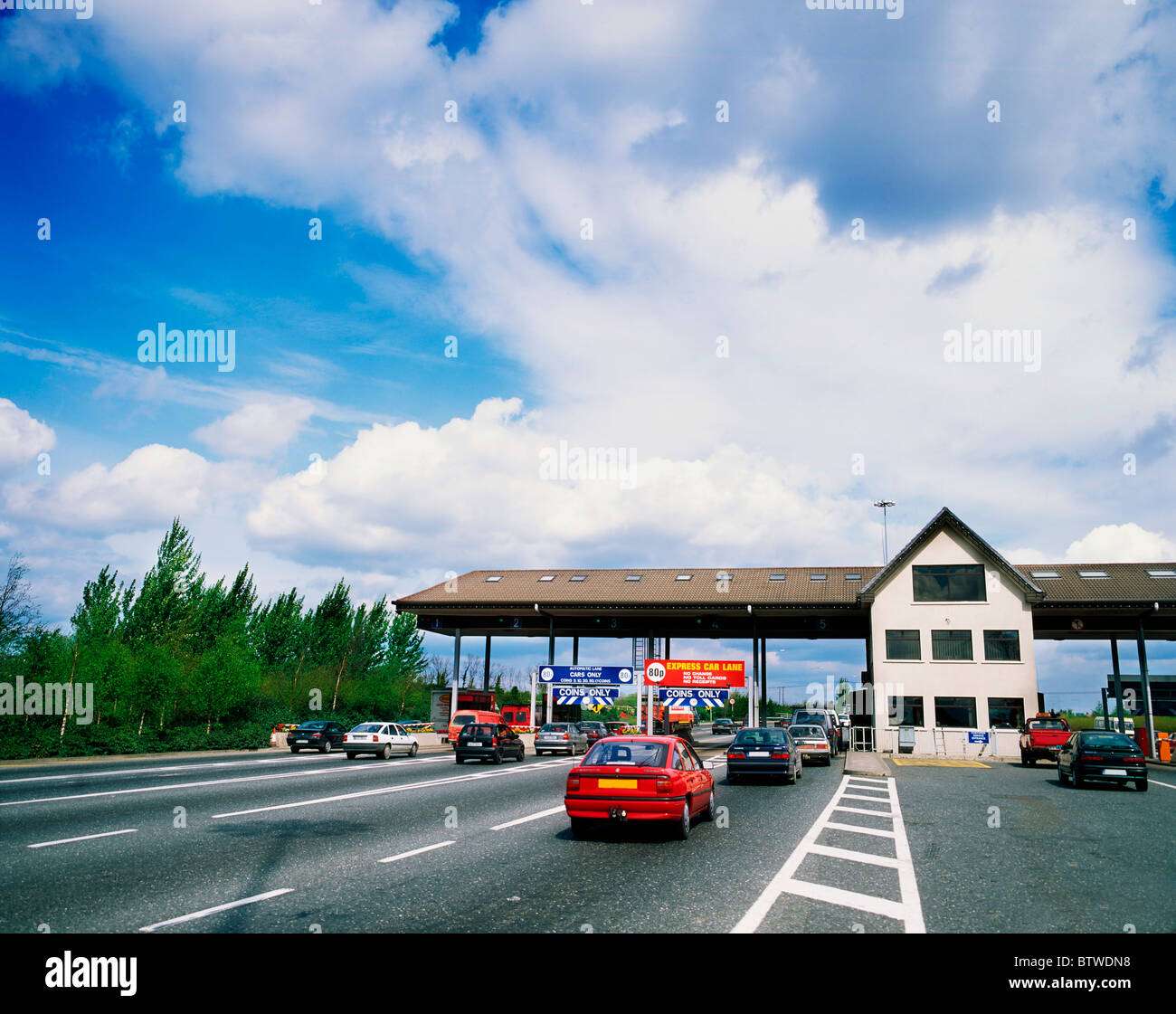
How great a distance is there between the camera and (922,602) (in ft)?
138

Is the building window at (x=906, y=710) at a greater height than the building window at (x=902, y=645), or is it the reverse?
the building window at (x=902, y=645)

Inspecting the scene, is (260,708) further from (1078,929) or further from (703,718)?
(703,718)

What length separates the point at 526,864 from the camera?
9.81 meters

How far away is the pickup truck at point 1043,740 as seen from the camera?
33.1 m

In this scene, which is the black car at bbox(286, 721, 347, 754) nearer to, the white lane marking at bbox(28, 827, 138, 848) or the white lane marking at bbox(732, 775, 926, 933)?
the white lane marking at bbox(28, 827, 138, 848)

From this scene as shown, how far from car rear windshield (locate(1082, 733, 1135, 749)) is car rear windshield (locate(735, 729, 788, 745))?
8.62 m

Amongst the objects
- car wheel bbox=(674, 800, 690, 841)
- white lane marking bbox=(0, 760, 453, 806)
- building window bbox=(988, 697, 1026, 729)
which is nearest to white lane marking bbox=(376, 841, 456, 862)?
car wheel bbox=(674, 800, 690, 841)

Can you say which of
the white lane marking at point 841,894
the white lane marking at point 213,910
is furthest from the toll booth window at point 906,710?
the white lane marking at point 213,910

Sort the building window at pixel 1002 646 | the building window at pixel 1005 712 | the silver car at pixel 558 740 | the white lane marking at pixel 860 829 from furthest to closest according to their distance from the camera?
the building window at pixel 1002 646 < the building window at pixel 1005 712 < the silver car at pixel 558 740 < the white lane marking at pixel 860 829

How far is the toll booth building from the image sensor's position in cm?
3988

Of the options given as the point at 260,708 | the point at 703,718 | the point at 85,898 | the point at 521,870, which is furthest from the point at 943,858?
the point at 703,718

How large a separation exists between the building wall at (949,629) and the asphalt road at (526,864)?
875 inches

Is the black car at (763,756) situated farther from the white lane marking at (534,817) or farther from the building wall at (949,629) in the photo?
the building wall at (949,629)

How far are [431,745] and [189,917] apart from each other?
41944 mm
